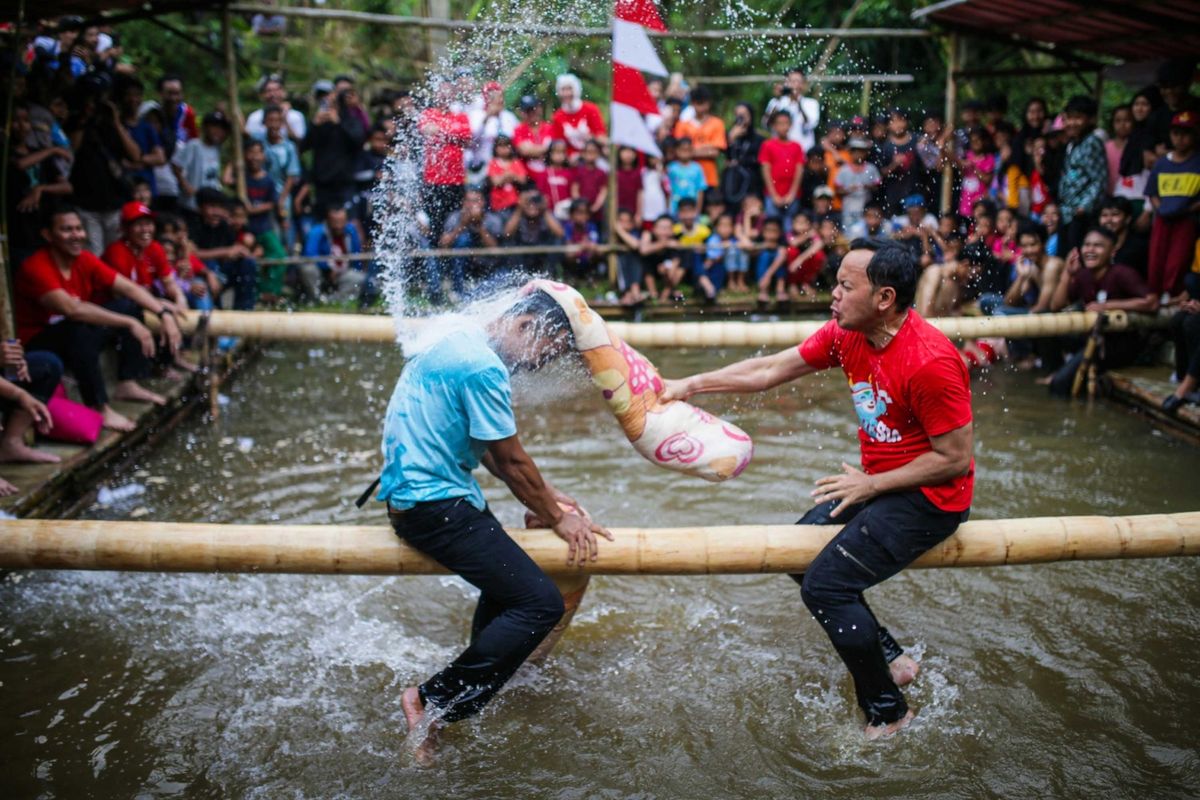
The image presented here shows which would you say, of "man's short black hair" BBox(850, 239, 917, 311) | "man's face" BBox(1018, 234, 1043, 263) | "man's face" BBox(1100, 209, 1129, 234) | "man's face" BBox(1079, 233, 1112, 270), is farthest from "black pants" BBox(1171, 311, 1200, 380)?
"man's short black hair" BBox(850, 239, 917, 311)

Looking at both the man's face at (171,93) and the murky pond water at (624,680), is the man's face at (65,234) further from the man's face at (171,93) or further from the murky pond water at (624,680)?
the man's face at (171,93)

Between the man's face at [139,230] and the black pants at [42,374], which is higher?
the man's face at [139,230]

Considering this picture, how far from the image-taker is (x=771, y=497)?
654 cm

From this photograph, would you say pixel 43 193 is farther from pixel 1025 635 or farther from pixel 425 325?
pixel 1025 635

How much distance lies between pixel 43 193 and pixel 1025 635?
7718 mm

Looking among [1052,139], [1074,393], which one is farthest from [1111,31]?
[1074,393]

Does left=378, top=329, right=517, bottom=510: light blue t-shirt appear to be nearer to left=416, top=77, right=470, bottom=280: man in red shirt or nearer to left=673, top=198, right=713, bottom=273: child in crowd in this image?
left=416, top=77, right=470, bottom=280: man in red shirt

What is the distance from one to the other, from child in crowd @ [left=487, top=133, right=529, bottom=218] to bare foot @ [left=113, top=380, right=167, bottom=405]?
502 centimetres

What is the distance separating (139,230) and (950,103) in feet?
27.7

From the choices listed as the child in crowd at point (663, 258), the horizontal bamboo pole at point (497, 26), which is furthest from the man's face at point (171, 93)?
the child in crowd at point (663, 258)

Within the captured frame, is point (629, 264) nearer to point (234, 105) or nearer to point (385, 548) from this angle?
point (234, 105)

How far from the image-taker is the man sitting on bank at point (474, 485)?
3.53 meters

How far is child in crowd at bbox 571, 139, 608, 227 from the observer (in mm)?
11992

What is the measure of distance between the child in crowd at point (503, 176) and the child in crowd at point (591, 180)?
2.20 ft
